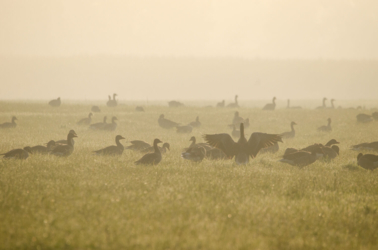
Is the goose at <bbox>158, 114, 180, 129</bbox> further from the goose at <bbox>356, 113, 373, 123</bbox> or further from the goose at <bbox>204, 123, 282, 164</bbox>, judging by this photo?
the goose at <bbox>356, 113, 373, 123</bbox>

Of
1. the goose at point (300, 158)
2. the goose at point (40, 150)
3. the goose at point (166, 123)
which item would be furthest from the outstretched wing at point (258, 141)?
the goose at point (166, 123)

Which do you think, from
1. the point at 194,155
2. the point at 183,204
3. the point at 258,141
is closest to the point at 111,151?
the point at 194,155

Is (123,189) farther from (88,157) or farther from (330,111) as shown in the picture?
(330,111)

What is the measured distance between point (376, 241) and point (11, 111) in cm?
3469

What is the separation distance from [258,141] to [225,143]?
1.45m

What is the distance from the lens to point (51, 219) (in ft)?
20.9

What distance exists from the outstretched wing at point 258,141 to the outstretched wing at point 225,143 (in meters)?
0.72

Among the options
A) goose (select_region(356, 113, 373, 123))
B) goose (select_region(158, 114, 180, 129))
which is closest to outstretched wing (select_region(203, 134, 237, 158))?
A: goose (select_region(158, 114, 180, 129))

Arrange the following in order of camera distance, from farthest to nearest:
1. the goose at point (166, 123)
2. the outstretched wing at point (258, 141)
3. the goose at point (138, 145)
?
1. the goose at point (166, 123)
2. the goose at point (138, 145)
3. the outstretched wing at point (258, 141)

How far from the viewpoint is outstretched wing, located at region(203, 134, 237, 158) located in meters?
13.7

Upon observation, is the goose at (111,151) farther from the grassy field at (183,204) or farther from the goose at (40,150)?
the goose at (40,150)

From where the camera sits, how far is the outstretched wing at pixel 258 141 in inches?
538

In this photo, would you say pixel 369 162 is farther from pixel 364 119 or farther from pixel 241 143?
pixel 364 119

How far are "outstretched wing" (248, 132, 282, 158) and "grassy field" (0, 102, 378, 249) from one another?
0.65 metres
